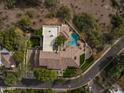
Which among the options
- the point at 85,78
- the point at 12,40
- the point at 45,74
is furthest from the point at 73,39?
the point at 12,40

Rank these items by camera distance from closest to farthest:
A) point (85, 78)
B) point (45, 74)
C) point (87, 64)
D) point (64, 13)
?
1. point (45, 74)
2. point (64, 13)
3. point (87, 64)
4. point (85, 78)

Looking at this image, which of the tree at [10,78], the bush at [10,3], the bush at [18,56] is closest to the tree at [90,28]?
the bush at [18,56]

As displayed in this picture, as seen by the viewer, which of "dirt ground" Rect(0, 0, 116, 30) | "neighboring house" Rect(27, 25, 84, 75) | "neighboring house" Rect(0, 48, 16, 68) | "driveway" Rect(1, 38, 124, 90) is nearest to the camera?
"neighboring house" Rect(27, 25, 84, 75)

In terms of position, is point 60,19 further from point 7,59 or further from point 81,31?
point 7,59

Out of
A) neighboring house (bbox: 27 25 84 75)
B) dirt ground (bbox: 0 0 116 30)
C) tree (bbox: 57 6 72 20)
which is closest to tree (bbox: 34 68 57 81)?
neighboring house (bbox: 27 25 84 75)

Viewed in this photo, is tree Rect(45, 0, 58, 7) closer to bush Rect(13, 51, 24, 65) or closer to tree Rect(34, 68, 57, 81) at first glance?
bush Rect(13, 51, 24, 65)

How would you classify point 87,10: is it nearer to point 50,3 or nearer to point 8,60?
point 50,3
